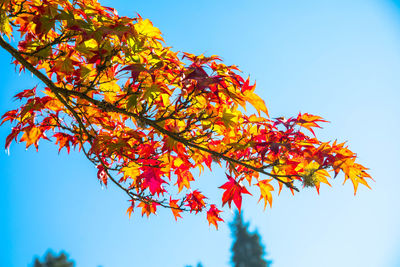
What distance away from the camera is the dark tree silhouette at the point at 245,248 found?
26.2m

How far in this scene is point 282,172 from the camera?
7.68 feet

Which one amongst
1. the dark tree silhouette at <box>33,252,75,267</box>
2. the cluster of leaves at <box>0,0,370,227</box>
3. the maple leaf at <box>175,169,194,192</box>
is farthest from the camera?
the dark tree silhouette at <box>33,252,75,267</box>

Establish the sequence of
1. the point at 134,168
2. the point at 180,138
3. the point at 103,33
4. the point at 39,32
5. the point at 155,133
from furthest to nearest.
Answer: the point at 134,168, the point at 155,133, the point at 180,138, the point at 39,32, the point at 103,33

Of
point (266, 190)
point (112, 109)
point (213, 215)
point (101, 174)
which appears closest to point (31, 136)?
point (101, 174)

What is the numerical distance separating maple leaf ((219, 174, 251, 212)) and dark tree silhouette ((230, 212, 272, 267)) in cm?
2499

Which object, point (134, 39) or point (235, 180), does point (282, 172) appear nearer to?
point (235, 180)

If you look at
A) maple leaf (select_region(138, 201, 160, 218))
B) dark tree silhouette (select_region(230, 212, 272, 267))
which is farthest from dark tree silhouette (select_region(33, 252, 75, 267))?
maple leaf (select_region(138, 201, 160, 218))

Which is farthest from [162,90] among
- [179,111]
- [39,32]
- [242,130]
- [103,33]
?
[39,32]

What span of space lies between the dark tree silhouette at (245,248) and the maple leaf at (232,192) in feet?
82.0

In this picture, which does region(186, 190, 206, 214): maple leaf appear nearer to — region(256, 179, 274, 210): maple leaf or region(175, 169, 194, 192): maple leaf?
region(175, 169, 194, 192): maple leaf

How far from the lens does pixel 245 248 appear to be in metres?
27.3

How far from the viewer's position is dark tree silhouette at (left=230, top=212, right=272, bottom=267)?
1030 inches

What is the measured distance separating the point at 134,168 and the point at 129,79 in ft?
2.41

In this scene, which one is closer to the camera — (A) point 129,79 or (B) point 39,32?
→ (B) point 39,32
